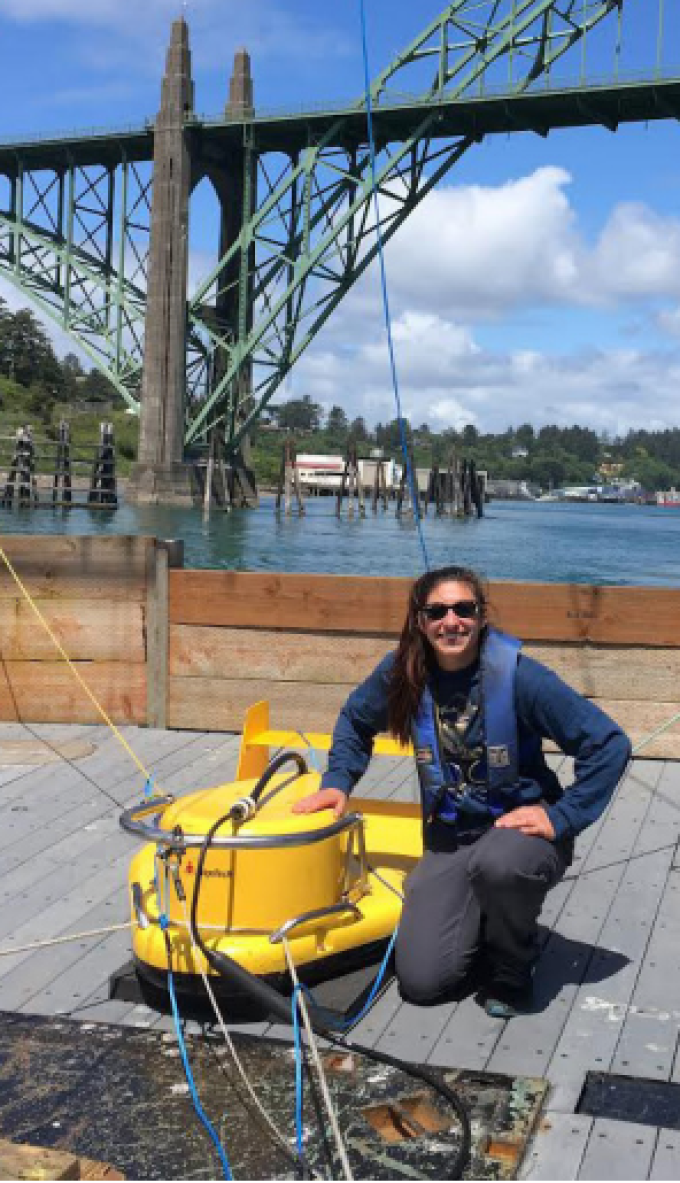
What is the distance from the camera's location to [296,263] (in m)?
43.6

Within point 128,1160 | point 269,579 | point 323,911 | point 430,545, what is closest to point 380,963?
point 323,911

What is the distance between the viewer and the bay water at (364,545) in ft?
110

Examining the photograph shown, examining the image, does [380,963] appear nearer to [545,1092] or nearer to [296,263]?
[545,1092]

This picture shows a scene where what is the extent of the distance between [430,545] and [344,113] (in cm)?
1376

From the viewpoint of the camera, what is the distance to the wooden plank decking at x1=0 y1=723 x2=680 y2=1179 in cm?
330

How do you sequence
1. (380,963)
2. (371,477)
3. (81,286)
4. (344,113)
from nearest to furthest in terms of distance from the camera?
(380,963), (344,113), (81,286), (371,477)

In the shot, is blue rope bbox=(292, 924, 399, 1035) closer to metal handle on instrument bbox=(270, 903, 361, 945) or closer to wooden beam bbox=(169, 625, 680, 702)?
metal handle on instrument bbox=(270, 903, 361, 945)

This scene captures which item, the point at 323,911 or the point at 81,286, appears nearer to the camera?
the point at 323,911

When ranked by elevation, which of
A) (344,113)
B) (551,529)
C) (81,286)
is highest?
(344,113)

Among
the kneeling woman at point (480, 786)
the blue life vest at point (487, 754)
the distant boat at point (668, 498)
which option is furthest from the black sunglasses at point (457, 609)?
the distant boat at point (668, 498)

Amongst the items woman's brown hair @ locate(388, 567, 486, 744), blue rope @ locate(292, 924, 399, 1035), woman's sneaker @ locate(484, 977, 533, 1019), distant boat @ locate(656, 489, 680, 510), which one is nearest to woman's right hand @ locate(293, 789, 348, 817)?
woman's brown hair @ locate(388, 567, 486, 744)

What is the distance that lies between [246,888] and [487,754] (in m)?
0.74

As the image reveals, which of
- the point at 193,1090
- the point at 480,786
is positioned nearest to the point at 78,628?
the point at 480,786

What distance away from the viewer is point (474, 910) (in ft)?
12.3
